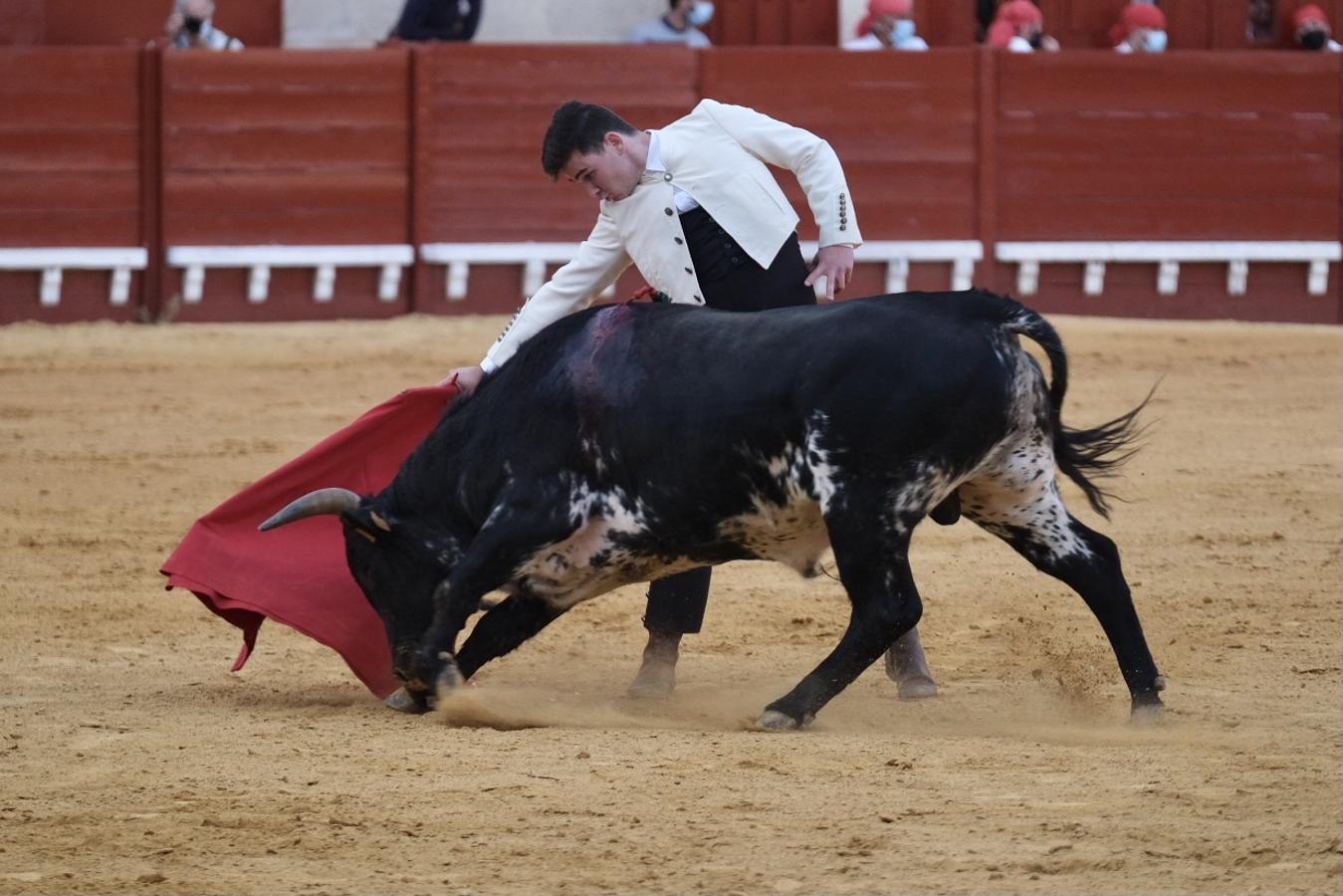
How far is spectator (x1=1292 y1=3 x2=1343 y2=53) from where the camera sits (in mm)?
11547

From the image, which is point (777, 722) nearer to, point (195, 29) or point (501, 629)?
point (501, 629)

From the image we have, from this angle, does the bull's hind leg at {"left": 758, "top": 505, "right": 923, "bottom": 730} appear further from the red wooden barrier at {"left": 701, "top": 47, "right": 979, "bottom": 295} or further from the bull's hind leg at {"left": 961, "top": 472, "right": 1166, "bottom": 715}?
the red wooden barrier at {"left": 701, "top": 47, "right": 979, "bottom": 295}

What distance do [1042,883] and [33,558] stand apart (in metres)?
3.75

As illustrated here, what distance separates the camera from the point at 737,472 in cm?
395

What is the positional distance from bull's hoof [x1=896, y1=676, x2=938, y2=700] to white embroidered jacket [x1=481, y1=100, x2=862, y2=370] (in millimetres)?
900

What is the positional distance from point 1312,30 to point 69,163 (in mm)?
6530

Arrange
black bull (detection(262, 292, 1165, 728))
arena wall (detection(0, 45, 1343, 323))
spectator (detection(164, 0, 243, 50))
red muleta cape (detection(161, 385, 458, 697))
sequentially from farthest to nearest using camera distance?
1. spectator (detection(164, 0, 243, 50))
2. arena wall (detection(0, 45, 1343, 323))
3. red muleta cape (detection(161, 385, 458, 697))
4. black bull (detection(262, 292, 1165, 728))

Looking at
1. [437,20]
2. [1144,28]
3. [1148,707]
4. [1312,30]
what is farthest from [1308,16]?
[1148,707]

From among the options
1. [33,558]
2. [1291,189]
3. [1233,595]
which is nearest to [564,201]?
[1291,189]

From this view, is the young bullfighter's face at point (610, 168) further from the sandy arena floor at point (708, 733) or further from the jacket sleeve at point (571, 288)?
the sandy arena floor at point (708, 733)

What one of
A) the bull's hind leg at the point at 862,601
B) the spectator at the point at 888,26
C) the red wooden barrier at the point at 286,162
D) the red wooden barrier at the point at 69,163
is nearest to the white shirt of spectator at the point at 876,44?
the spectator at the point at 888,26

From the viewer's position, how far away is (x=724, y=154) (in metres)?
4.44

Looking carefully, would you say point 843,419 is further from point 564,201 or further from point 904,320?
point 564,201

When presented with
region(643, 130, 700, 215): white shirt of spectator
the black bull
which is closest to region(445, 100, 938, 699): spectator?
region(643, 130, 700, 215): white shirt of spectator
